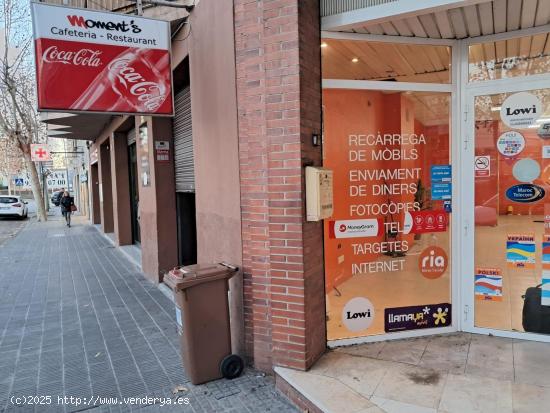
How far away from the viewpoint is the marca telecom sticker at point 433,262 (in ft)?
15.0

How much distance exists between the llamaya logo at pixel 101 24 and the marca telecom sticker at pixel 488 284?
4.74 m

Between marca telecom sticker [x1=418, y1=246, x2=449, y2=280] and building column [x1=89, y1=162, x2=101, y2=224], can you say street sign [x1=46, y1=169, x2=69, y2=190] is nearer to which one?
building column [x1=89, y1=162, x2=101, y2=224]

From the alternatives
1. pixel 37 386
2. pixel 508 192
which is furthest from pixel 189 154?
pixel 508 192

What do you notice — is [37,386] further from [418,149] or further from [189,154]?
[418,149]

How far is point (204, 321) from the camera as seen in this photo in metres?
3.96

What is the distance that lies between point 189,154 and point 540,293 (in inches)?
204

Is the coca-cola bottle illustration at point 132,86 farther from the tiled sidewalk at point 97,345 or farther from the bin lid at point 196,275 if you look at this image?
the tiled sidewalk at point 97,345

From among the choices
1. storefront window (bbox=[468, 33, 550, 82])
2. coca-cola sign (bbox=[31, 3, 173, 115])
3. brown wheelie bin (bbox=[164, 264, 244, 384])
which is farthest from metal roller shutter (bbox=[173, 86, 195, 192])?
storefront window (bbox=[468, 33, 550, 82])

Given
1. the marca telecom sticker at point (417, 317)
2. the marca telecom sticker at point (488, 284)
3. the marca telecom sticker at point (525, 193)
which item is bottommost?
the marca telecom sticker at point (417, 317)

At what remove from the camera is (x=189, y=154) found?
6.89 meters

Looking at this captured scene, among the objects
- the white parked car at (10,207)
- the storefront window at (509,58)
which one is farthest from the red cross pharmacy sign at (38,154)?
the storefront window at (509,58)

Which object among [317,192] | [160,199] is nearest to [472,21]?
[317,192]

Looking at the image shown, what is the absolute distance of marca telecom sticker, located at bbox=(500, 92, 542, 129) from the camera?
4180mm

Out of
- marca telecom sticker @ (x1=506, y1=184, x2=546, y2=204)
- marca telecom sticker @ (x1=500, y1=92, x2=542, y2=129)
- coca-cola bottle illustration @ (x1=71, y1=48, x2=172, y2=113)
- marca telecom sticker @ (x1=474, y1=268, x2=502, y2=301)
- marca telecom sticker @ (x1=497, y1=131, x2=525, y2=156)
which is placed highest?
coca-cola bottle illustration @ (x1=71, y1=48, x2=172, y2=113)
